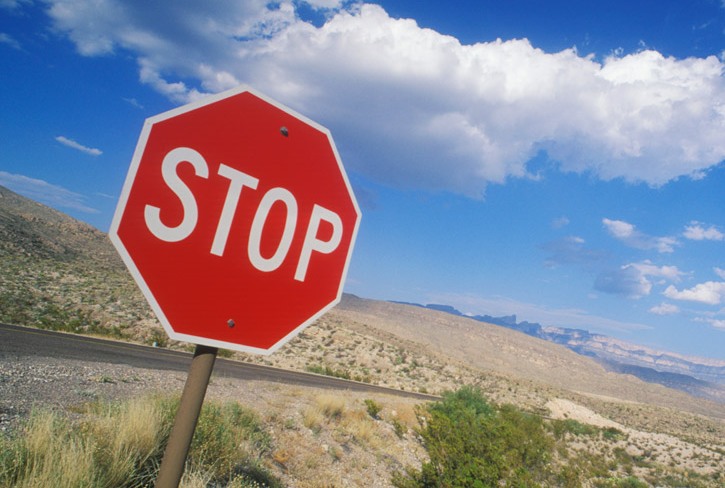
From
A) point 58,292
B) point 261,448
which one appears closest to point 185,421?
point 261,448

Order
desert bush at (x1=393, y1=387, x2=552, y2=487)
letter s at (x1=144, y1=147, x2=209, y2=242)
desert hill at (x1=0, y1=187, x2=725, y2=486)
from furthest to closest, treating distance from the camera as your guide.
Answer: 1. desert hill at (x1=0, y1=187, x2=725, y2=486)
2. desert bush at (x1=393, y1=387, x2=552, y2=487)
3. letter s at (x1=144, y1=147, x2=209, y2=242)

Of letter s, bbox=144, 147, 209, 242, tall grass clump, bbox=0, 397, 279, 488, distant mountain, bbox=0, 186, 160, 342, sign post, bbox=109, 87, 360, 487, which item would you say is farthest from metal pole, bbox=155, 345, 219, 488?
distant mountain, bbox=0, 186, 160, 342

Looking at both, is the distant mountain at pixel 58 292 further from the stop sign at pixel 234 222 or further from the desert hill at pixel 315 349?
the stop sign at pixel 234 222

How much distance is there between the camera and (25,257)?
3609cm

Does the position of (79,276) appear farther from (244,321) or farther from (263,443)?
(244,321)

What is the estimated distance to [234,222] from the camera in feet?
5.38

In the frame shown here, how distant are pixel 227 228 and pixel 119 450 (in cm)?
358

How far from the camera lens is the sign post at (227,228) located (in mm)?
1479

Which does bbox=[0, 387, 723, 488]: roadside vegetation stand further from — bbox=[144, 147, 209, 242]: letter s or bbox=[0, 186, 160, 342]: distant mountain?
bbox=[0, 186, 160, 342]: distant mountain

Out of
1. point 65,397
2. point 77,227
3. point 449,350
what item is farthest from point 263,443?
point 449,350

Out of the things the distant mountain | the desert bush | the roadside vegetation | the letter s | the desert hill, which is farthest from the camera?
the desert hill

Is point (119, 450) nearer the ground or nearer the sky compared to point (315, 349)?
nearer the sky

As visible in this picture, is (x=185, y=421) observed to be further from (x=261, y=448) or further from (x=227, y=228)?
(x=261, y=448)

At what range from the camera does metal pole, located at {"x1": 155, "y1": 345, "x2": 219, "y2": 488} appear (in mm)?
1524
